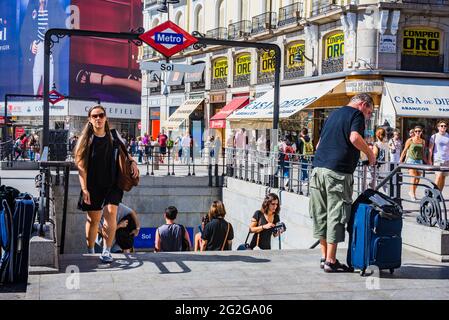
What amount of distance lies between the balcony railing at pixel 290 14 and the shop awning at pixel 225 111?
4.88 m

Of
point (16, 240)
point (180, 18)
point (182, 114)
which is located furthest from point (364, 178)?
point (180, 18)

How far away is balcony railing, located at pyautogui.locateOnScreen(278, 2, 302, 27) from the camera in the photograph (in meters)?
29.4

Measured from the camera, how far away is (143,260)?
7086 mm

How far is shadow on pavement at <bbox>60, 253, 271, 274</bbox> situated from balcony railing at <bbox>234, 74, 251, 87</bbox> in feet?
90.6

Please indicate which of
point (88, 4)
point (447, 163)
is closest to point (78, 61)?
point (88, 4)

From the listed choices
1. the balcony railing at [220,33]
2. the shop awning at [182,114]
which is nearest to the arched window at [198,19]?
the balcony railing at [220,33]

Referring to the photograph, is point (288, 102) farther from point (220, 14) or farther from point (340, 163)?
point (340, 163)

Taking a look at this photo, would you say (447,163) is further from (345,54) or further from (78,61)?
(78,61)

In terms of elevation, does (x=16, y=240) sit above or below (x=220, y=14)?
below

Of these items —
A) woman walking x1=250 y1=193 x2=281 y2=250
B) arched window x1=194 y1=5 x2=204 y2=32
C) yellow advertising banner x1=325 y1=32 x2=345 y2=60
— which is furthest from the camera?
arched window x1=194 y1=5 x2=204 y2=32

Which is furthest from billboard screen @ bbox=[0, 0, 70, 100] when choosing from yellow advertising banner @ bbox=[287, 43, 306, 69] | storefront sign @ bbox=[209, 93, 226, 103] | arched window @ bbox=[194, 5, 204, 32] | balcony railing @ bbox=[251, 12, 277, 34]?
yellow advertising banner @ bbox=[287, 43, 306, 69]

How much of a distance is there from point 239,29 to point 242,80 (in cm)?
266

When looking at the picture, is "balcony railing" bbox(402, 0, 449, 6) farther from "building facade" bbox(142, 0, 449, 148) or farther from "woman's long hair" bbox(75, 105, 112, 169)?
"woman's long hair" bbox(75, 105, 112, 169)
